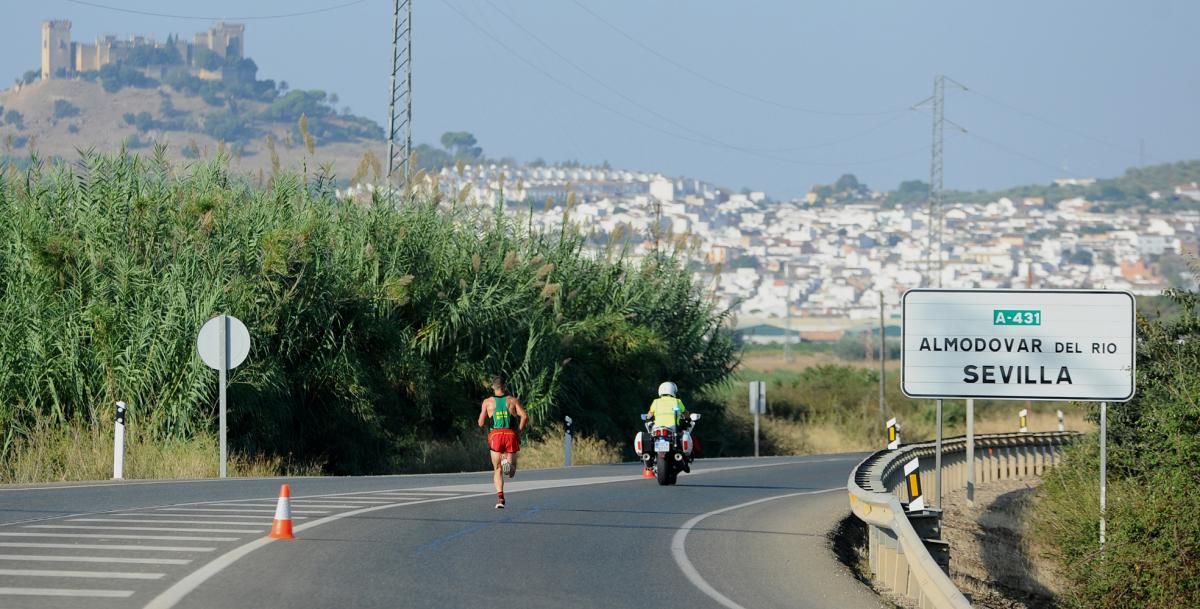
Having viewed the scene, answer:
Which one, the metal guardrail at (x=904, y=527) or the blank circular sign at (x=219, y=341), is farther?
the blank circular sign at (x=219, y=341)

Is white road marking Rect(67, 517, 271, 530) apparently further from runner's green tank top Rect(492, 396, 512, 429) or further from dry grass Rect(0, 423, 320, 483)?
dry grass Rect(0, 423, 320, 483)

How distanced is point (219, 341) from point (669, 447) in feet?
23.5

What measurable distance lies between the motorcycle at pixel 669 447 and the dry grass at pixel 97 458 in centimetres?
665

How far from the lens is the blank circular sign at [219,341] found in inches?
930

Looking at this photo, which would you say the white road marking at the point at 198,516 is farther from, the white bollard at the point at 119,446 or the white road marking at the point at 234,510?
the white bollard at the point at 119,446

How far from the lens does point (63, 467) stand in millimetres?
24109

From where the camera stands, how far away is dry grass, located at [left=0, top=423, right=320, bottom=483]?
23781 mm

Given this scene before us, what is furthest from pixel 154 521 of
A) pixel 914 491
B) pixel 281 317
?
pixel 281 317

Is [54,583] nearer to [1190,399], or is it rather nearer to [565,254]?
[1190,399]

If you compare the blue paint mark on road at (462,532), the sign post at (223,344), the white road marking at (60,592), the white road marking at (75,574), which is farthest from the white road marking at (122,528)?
the sign post at (223,344)

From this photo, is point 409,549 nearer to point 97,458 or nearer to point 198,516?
point 198,516

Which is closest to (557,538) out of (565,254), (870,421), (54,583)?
(54,583)

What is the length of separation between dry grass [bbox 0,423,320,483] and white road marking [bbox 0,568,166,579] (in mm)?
11936

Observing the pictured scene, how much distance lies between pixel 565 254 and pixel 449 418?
7556mm
